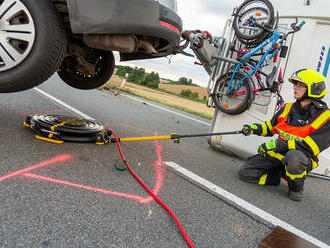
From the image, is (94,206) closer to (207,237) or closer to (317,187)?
(207,237)

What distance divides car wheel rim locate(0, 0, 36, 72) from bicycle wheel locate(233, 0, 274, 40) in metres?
3.08

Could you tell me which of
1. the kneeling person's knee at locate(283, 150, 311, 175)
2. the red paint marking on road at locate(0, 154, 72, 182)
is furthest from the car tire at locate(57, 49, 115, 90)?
the kneeling person's knee at locate(283, 150, 311, 175)

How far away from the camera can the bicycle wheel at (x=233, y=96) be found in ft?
12.6

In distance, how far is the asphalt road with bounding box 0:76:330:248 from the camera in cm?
141

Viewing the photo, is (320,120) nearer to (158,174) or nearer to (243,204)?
(243,204)

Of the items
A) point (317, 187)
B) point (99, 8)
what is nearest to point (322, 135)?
point (317, 187)

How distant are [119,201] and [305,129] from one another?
7.22 ft

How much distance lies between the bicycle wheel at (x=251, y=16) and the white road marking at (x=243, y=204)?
97.3 inches

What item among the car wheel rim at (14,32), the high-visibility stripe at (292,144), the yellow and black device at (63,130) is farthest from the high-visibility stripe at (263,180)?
the car wheel rim at (14,32)

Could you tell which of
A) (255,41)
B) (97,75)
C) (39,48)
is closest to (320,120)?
(255,41)

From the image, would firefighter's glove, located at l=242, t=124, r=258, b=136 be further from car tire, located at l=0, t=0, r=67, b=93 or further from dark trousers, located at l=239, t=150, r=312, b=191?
car tire, located at l=0, t=0, r=67, b=93

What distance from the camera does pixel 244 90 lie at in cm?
398

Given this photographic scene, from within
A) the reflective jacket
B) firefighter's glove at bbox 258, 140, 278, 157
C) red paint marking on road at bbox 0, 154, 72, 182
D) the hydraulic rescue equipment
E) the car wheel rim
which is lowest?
red paint marking on road at bbox 0, 154, 72, 182

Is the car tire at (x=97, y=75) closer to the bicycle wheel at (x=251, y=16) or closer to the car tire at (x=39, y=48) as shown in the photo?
the car tire at (x=39, y=48)
